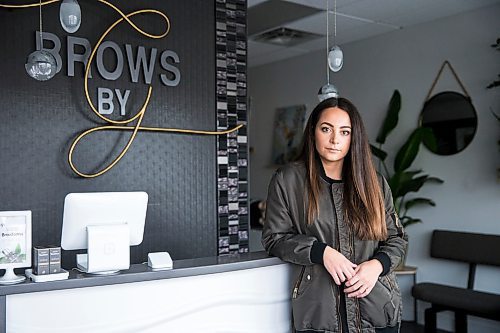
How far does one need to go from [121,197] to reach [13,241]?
0.46 metres

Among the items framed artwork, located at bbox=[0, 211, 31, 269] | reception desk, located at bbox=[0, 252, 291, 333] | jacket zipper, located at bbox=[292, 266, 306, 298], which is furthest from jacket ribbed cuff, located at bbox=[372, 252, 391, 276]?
framed artwork, located at bbox=[0, 211, 31, 269]

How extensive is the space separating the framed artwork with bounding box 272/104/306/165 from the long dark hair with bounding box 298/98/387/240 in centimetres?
426

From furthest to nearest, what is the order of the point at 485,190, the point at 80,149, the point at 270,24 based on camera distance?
the point at 270,24
the point at 485,190
the point at 80,149

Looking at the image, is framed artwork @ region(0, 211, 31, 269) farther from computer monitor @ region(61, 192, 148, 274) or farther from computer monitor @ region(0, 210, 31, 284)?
computer monitor @ region(61, 192, 148, 274)

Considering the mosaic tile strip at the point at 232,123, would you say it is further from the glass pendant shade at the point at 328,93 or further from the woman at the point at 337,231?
the woman at the point at 337,231

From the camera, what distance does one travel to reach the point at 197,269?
2.29 metres

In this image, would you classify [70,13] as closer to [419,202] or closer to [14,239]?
→ [14,239]

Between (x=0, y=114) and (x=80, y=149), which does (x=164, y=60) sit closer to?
(x=80, y=149)

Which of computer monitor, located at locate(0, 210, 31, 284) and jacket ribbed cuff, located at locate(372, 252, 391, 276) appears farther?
jacket ribbed cuff, located at locate(372, 252, 391, 276)

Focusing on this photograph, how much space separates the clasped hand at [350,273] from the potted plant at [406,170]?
3.04m

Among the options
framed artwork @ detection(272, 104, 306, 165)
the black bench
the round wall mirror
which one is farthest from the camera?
framed artwork @ detection(272, 104, 306, 165)

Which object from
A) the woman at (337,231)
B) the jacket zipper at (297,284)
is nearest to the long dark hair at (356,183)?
the woman at (337,231)

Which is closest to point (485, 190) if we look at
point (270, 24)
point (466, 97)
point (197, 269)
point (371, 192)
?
point (466, 97)

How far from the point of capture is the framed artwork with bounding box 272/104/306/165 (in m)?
6.68
